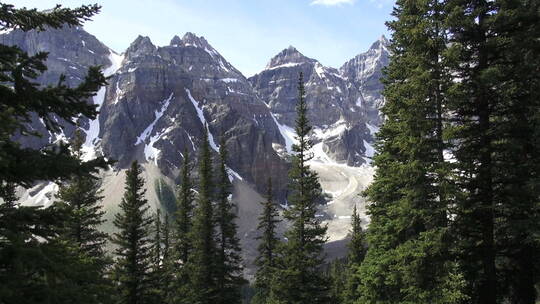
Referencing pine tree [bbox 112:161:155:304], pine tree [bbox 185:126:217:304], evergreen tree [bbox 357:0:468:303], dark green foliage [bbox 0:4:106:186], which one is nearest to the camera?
dark green foliage [bbox 0:4:106:186]

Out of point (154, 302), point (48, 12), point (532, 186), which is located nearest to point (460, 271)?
point (532, 186)

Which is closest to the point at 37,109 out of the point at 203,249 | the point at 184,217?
the point at 203,249

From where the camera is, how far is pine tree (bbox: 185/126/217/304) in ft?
99.2

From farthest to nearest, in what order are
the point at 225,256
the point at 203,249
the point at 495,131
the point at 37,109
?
the point at 225,256
the point at 203,249
the point at 495,131
the point at 37,109

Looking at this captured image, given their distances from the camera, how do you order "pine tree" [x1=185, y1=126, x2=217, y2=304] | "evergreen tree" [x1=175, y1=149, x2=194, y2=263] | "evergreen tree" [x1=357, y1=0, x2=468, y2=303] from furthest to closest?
"evergreen tree" [x1=175, y1=149, x2=194, y2=263] < "pine tree" [x1=185, y1=126, x2=217, y2=304] < "evergreen tree" [x1=357, y1=0, x2=468, y2=303]

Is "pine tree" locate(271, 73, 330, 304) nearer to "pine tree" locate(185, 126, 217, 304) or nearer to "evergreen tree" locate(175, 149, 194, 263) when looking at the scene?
"pine tree" locate(185, 126, 217, 304)

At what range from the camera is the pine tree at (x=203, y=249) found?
99.2 ft

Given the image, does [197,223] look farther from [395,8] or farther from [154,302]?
[395,8]

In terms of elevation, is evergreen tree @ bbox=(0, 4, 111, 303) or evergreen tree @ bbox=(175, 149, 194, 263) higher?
evergreen tree @ bbox=(175, 149, 194, 263)

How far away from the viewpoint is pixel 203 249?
31.8 meters

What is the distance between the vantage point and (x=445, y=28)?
13758mm

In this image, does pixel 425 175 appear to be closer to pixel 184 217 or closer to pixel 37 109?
pixel 37 109

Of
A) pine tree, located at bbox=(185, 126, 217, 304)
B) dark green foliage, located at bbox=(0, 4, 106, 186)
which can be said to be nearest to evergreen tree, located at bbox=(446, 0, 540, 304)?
dark green foliage, located at bbox=(0, 4, 106, 186)

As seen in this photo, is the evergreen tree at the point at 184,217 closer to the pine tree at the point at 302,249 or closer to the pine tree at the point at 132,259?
the pine tree at the point at 132,259
